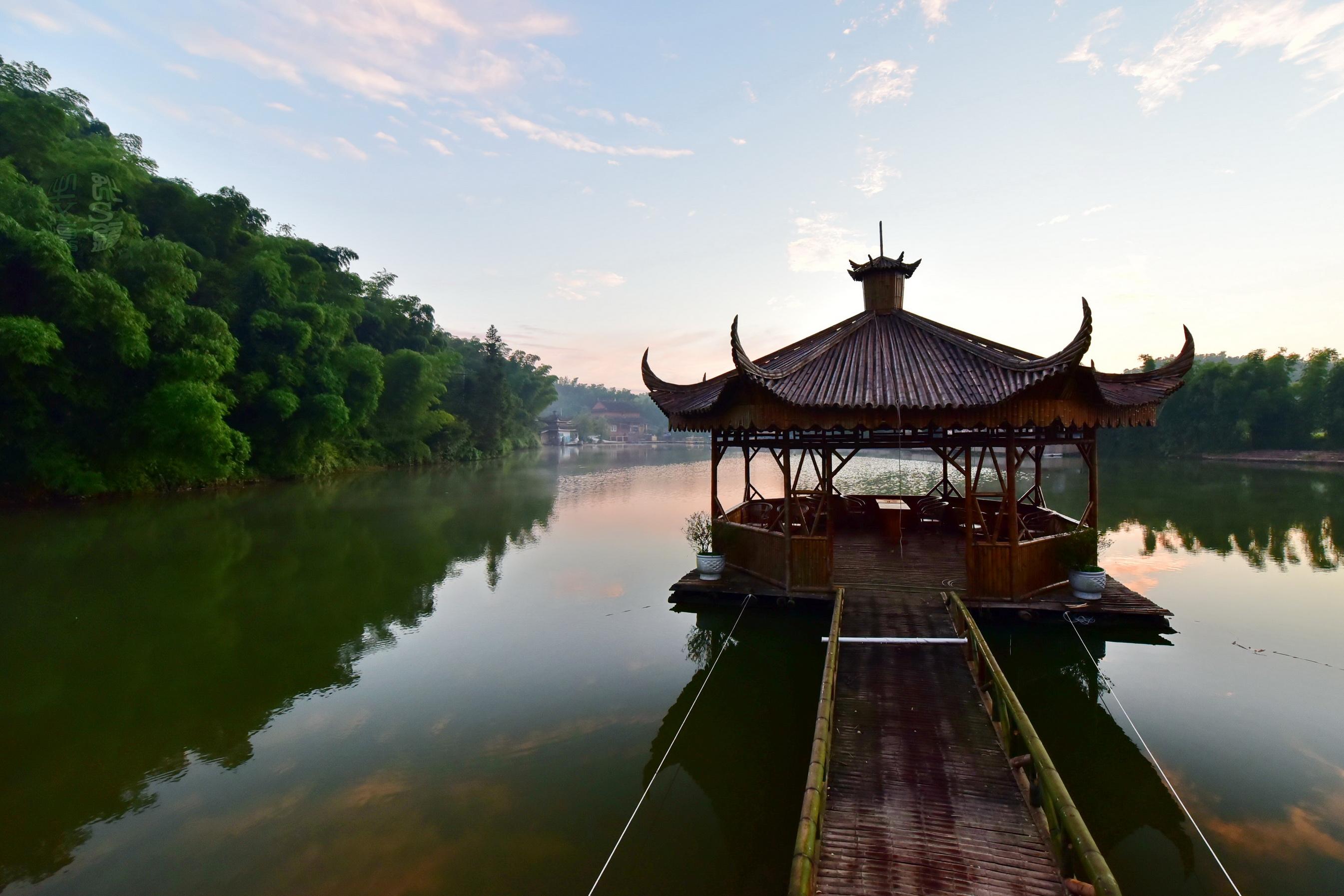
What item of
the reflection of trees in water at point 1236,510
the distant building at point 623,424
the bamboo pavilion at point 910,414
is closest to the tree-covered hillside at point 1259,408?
the reflection of trees in water at point 1236,510

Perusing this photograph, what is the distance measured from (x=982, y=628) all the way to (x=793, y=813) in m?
4.61

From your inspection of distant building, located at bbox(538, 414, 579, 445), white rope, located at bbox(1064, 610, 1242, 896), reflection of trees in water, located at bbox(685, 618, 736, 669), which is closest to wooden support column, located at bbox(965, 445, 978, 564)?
white rope, located at bbox(1064, 610, 1242, 896)

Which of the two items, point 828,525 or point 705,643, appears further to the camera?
point 828,525

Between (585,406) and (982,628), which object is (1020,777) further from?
(585,406)

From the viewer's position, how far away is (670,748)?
16.9ft

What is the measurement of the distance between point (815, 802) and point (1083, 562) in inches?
259

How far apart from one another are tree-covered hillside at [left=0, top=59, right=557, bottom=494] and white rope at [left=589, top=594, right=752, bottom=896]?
19.0 meters

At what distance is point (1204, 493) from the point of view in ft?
72.0

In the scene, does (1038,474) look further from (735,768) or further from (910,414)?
(735,768)

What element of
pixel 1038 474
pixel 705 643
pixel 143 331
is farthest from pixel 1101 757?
pixel 143 331

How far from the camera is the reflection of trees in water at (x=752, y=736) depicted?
3908 millimetres

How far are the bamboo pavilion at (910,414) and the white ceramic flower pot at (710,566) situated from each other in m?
0.44

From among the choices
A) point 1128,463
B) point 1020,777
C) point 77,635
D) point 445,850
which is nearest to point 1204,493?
point 1128,463

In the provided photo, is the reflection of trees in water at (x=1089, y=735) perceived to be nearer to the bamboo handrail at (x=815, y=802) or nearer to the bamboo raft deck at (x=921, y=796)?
the bamboo raft deck at (x=921, y=796)
